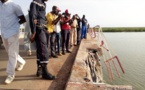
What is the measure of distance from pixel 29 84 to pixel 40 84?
0.23 meters

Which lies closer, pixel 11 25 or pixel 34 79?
pixel 11 25

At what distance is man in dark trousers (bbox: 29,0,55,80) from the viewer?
179 inches

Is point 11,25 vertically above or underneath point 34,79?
above

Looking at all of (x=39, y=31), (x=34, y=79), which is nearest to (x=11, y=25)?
(x=39, y=31)

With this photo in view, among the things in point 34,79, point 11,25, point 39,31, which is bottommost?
point 34,79

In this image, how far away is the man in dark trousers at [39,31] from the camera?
4.56 metres

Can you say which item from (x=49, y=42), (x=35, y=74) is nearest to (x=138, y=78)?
(x=49, y=42)

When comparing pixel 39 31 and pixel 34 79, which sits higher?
pixel 39 31

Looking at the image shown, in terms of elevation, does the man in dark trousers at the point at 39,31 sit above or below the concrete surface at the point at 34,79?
above

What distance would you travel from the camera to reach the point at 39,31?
470 centimetres

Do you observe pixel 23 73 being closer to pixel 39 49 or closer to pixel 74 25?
pixel 39 49

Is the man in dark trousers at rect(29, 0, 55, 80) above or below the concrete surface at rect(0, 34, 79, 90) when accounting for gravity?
above

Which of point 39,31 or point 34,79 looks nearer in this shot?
point 39,31

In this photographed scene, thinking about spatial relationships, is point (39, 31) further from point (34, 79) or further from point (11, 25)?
point (34, 79)
